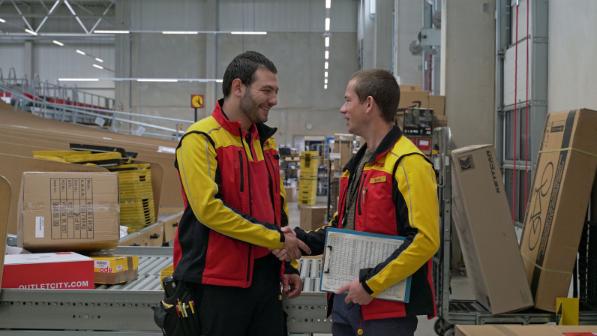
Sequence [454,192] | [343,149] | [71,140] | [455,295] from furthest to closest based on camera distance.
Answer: [343,149] < [71,140] < [455,295] < [454,192]

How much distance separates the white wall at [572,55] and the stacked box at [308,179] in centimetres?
868

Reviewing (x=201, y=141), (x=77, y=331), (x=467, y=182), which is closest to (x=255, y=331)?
(x=201, y=141)

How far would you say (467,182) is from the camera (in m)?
3.54

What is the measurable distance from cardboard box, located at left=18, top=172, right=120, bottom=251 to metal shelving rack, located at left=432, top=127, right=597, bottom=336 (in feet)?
6.35

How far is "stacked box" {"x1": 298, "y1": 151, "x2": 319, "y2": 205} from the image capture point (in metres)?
14.1

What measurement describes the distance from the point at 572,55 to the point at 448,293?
2501 mm

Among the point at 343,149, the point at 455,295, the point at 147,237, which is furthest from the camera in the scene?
the point at 343,149

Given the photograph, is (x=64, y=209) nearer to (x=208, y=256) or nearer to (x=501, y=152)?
(x=208, y=256)

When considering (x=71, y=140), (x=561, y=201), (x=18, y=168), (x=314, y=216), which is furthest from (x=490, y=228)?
(x=314, y=216)

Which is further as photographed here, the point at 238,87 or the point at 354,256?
the point at 238,87

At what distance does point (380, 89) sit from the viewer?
1981 millimetres

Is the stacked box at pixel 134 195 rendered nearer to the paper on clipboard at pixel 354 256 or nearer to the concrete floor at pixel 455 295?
the concrete floor at pixel 455 295

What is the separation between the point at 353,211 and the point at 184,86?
858 inches

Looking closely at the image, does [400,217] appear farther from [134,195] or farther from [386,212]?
[134,195]
